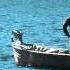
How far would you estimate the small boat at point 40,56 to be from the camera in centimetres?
2683

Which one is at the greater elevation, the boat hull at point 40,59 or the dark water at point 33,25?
the boat hull at point 40,59

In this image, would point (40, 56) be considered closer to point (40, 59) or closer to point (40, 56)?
point (40, 56)

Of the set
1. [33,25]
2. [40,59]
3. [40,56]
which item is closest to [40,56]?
[40,56]

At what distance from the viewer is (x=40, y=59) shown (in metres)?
27.4

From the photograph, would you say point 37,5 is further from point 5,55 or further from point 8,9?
point 5,55

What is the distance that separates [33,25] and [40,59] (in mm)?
22871

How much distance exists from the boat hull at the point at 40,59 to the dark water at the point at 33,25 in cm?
42

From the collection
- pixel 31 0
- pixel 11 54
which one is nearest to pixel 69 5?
pixel 31 0

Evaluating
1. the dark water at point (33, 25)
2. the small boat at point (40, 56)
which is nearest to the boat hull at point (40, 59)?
the small boat at point (40, 56)

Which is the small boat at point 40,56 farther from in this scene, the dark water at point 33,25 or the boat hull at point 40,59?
the dark water at point 33,25

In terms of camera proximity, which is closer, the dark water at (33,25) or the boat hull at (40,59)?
the boat hull at (40,59)

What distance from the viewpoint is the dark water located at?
3439cm

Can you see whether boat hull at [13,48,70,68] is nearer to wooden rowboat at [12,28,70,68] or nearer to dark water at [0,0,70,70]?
wooden rowboat at [12,28,70,68]

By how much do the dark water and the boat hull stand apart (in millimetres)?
415
